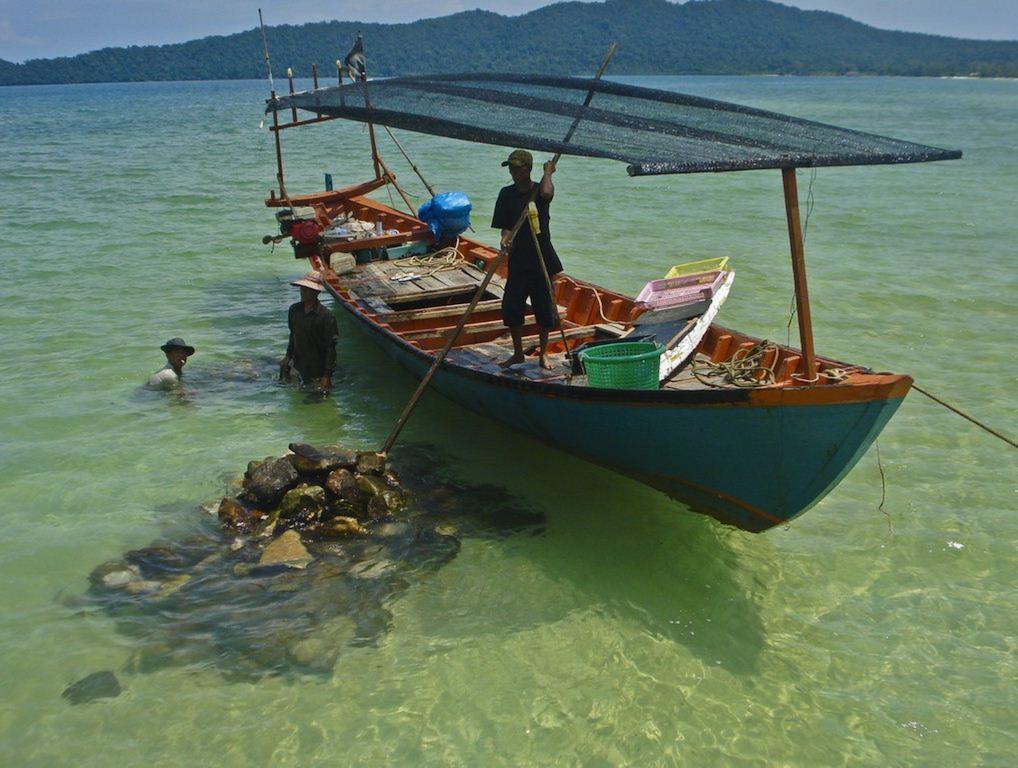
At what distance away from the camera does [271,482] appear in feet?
21.3

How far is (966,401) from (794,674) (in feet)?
16.5

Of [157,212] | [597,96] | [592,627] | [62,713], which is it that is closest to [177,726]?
[62,713]

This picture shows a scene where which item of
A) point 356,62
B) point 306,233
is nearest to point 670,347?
point 306,233

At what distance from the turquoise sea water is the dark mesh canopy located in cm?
266

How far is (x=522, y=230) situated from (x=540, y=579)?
262 centimetres

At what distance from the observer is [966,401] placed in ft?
29.6

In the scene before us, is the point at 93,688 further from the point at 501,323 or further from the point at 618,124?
the point at 618,124

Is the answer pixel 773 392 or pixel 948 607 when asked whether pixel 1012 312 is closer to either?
pixel 948 607

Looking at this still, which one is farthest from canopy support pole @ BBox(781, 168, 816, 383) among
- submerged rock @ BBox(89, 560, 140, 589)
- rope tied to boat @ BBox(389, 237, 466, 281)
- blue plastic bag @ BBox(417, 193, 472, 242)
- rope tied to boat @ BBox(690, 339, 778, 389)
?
blue plastic bag @ BBox(417, 193, 472, 242)

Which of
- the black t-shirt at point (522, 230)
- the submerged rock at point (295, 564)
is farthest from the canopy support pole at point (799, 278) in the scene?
the submerged rock at point (295, 564)

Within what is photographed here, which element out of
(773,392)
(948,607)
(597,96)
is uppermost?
(597,96)

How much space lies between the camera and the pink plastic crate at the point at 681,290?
7.89m

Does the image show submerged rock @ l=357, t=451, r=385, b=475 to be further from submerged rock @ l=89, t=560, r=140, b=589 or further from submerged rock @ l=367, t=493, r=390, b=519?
submerged rock @ l=89, t=560, r=140, b=589

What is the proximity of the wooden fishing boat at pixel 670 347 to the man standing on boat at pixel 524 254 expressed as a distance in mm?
205
